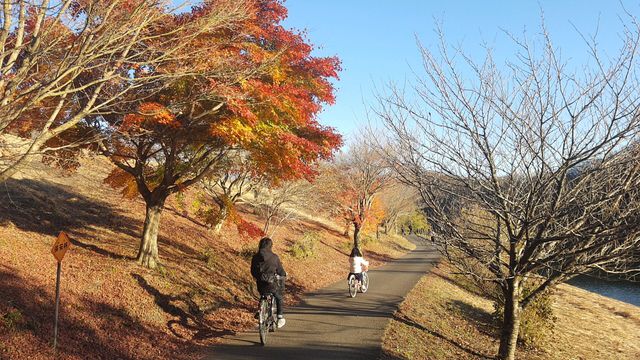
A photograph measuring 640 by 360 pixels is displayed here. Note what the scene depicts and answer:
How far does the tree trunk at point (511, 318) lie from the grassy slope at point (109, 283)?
525 cm

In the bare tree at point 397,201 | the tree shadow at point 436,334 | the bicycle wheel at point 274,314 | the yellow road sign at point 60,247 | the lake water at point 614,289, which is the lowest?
the lake water at point 614,289

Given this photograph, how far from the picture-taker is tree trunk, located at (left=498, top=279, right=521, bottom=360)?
25.0 ft

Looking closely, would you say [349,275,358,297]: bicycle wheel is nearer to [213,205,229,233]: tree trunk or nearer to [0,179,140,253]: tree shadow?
[213,205,229,233]: tree trunk

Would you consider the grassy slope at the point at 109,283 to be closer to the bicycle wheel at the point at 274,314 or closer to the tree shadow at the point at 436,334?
the bicycle wheel at the point at 274,314

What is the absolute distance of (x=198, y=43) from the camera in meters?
8.45

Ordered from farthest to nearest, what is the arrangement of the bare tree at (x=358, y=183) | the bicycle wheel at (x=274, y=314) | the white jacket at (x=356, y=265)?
the bare tree at (x=358, y=183) < the white jacket at (x=356, y=265) < the bicycle wheel at (x=274, y=314)

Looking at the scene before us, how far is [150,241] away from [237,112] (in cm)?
452

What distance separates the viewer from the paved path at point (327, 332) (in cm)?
729

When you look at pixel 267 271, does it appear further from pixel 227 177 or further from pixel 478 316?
pixel 227 177

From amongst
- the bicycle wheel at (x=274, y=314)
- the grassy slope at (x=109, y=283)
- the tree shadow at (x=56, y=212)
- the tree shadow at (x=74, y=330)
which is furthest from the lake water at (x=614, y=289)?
the tree shadow at (x=74, y=330)

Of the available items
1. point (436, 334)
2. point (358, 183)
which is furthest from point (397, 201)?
point (436, 334)

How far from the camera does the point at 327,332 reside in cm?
875

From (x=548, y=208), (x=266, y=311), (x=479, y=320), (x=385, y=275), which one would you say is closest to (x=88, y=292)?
(x=266, y=311)

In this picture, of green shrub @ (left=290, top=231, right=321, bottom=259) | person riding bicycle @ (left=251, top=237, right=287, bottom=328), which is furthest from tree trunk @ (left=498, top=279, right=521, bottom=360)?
green shrub @ (left=290, top=231, right=321, bottom=259)
